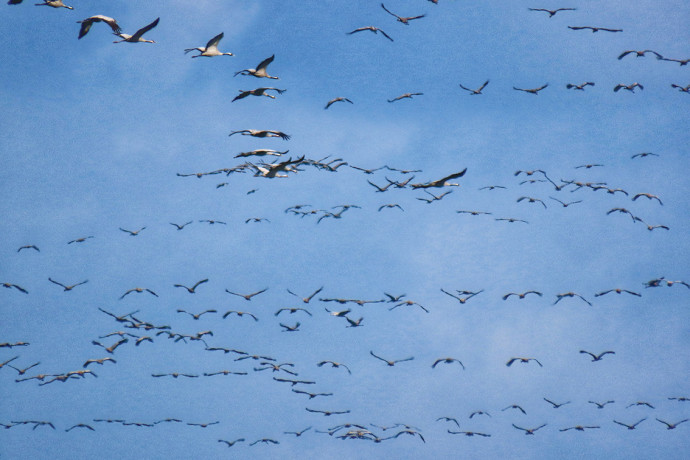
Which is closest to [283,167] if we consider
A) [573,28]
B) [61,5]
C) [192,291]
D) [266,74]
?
[266,74]

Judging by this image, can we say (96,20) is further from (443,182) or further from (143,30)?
(443,182)

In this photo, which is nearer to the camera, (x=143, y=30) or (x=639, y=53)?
(x=143, y=30)

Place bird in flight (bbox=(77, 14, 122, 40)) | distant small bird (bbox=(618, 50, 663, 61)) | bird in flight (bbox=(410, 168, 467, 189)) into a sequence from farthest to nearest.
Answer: distant small bird (bbox=(618, 50, 663, 61)) < bird in flight (bbox=(410, 168, 467, 189)) < bird in flight (bbox=(77, 14, 122, 40))

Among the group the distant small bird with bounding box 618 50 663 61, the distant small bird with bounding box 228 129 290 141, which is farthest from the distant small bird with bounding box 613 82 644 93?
the distant small bird with bounding box 228 129 290 141

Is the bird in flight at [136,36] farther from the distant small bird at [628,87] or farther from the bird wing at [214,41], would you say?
the distant small bird at [628,87]

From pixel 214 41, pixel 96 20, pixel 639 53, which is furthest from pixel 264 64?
pixel 639 53

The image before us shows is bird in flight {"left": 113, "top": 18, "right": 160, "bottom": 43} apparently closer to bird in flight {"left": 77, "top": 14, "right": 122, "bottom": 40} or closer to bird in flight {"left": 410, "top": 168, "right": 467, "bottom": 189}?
bird in flight {"left": 77, "top": 14, "right": 122, "bottom": 40}

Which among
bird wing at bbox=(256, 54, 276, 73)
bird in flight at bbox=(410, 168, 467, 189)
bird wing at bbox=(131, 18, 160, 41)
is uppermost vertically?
bird wing at bbox=(131, 18, 160, 41)

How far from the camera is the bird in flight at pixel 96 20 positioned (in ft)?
106

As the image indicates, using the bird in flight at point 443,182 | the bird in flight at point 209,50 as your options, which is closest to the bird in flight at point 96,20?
the bird in flight at point 209,50

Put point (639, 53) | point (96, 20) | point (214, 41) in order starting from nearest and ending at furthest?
point (96, 20)
point (214, 41)
point (639, 53)

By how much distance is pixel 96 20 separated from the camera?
1302 inches

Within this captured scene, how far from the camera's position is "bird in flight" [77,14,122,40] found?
3234 centimetres

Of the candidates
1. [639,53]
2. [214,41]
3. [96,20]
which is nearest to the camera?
[96,20]
